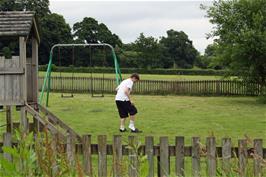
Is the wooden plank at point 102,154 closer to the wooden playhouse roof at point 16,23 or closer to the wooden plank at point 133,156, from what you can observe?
the wooden plank at point 133,156

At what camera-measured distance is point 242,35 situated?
25.3m

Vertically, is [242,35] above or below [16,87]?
above

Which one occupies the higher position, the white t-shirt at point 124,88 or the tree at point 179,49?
the tree at point 179,49

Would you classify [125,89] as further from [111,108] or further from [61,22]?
[61,22]

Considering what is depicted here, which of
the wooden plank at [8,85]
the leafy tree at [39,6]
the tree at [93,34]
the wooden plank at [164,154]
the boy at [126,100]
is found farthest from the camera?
the leafy tree at [39,6]

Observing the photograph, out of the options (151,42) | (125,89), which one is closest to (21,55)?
(125,89)

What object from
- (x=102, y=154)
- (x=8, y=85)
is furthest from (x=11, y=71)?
(x=102, y=154)

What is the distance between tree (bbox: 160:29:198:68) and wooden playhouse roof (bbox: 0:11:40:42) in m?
83.6

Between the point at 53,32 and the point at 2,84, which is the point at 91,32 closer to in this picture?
the point at 53,32

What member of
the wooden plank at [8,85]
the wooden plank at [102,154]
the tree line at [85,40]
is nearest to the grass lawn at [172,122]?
the wooden plank at [8,85]

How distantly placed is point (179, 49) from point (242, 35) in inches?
2857

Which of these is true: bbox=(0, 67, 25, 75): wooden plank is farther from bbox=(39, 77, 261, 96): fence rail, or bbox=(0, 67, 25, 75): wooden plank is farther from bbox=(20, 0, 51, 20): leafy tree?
bbox=(20, 0, 51, 20): leafy tree

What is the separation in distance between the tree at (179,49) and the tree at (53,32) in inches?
861

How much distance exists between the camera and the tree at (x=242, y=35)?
83.1 feet
